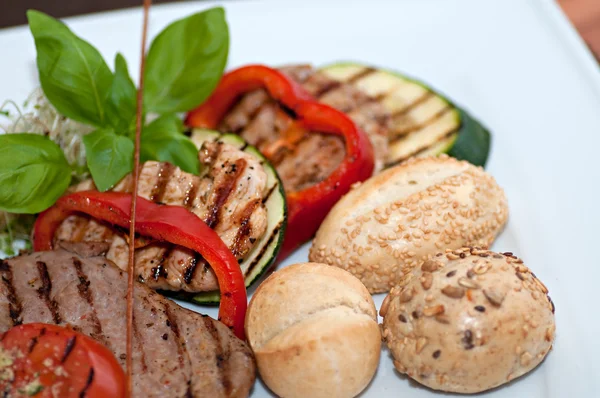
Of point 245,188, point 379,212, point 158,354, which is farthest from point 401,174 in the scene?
point 158,354

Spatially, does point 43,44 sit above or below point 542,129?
above

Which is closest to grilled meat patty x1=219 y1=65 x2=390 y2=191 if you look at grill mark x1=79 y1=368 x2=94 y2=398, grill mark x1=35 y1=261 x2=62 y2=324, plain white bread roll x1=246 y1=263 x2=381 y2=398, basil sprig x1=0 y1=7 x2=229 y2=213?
basil sprig x1=0 y1=7 x2=229 y2=213

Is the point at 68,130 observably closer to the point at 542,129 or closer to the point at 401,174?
the point at 401,174

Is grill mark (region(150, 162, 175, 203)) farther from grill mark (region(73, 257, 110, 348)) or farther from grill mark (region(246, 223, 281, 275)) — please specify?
grill mark (region(246, 223, 281, 275))

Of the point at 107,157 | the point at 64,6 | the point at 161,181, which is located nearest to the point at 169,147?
the point at 161,181

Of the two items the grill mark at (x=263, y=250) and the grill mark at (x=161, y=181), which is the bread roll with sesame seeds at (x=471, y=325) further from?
the grill mark at (x=161, y=181)

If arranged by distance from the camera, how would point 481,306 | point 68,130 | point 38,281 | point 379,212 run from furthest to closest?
point 68,130 → point 379,212 → point 38,281 → point 481,306

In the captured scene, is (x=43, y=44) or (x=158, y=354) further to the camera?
(x=43, y=44)
